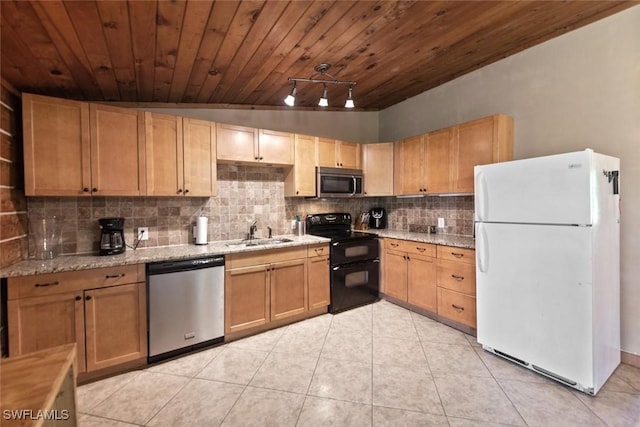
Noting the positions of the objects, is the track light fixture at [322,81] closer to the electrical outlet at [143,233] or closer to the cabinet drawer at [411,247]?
the cabinet drawer at [411,247]

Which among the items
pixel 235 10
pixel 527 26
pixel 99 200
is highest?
pixel 527 26

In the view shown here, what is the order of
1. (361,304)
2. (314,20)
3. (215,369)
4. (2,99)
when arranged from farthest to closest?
(361,304)
(215,369)
(2,99)
(314,20)

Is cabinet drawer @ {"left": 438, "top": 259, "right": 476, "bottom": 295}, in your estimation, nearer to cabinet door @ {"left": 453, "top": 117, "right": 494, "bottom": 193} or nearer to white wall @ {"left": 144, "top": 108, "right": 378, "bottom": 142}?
cabinet door @ {"left": 453, "top": 117, "right": 494, "bottom": 193}

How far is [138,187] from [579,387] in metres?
3.84

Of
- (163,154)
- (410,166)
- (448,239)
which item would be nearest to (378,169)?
(410,166)

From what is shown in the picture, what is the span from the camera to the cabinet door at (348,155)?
387 centimetres

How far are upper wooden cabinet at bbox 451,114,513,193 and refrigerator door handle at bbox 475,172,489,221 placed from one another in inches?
18.7

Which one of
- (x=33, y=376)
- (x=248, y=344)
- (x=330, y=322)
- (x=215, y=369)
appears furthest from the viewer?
(x=330, y=322)

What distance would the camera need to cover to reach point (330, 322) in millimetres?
→ 3203

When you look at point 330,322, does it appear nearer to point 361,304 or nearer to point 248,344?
point 361,304

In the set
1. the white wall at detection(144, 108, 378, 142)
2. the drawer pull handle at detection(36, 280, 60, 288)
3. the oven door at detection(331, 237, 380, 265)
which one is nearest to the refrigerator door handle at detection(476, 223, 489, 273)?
the oven door at detection(331, 237, 380, 265)

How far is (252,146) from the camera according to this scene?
3.16 metres

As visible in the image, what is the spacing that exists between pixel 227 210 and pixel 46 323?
177cm

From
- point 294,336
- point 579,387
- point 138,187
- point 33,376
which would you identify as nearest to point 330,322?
point 294,336
